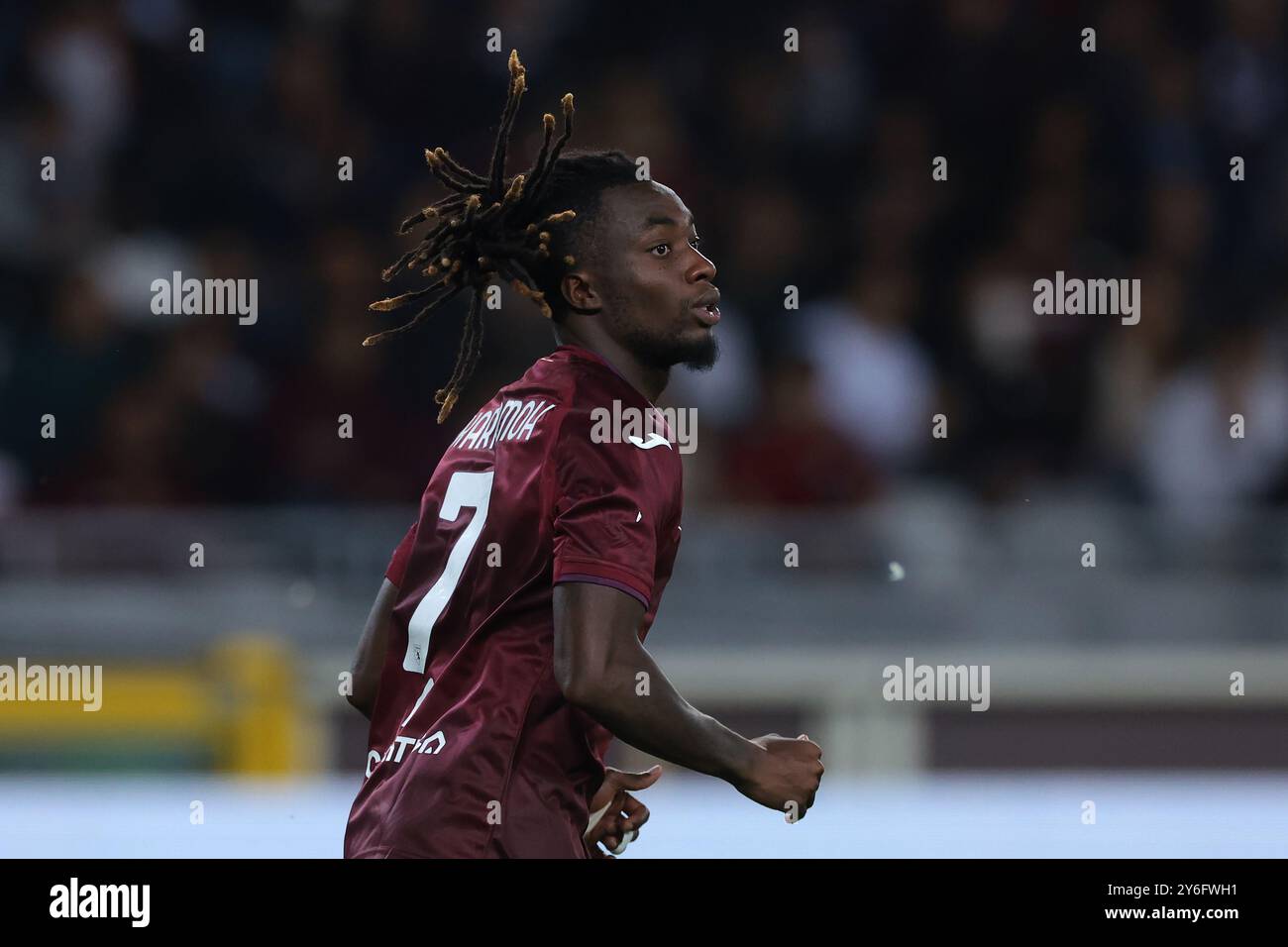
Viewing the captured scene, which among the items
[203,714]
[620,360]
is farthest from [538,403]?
[203,714]

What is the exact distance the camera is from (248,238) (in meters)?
7.86

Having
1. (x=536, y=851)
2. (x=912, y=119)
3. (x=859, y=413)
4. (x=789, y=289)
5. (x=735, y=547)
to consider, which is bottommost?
(x=536, y=851)

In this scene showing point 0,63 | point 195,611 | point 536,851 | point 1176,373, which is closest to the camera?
point 536,851

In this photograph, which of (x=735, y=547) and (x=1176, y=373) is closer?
(x=735, y=547)

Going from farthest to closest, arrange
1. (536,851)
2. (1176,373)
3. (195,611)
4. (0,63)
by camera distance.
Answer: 1. (0,63)
2. (1176,373)
3. (195,611)
4. (536,851)

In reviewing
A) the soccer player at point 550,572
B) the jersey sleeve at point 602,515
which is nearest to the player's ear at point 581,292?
the soccer player at point 550,572

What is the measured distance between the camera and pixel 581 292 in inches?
121

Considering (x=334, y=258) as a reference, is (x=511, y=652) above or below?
below

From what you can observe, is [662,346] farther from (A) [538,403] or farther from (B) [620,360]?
(A) [538,403]

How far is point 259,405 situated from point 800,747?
15.7ft

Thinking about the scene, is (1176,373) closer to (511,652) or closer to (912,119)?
(912,119)

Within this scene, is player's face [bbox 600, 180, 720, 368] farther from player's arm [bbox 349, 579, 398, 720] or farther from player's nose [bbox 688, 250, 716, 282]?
player's arm [bbox 349, 579, 398, 720]

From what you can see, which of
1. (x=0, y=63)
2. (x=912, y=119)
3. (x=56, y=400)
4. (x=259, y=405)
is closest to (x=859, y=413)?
(x=912, y=119)

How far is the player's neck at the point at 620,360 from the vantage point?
10.0 feet
